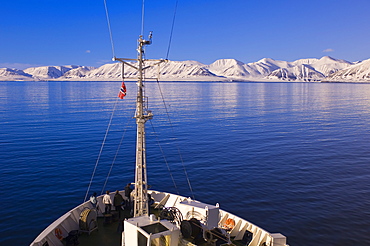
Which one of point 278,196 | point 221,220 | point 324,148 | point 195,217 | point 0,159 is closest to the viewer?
point 195,217

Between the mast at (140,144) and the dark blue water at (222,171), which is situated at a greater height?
the mast at (140,144)

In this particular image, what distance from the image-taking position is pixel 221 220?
784 inches

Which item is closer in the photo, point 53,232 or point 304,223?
point 53,232

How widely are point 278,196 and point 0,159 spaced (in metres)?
30.0

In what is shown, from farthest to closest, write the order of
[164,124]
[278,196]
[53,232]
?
[164,124] < [278,196] < [53,232]

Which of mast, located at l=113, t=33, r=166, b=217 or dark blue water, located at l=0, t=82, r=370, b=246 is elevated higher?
mast, located at l=113, t=33, r=166, b=217

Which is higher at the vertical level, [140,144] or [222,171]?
[140,144]

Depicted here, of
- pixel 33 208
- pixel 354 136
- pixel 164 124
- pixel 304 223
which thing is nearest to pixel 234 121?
pixel 164 124

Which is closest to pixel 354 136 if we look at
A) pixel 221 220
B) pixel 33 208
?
pixel 221 220

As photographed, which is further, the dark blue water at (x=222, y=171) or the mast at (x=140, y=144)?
the dark blue water at (x=222, y=171)

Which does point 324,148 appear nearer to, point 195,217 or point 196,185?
point 196,185

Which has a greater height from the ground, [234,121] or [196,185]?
[234,121]

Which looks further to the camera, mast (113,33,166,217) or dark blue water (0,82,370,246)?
dark blue water (0,82,370,246)

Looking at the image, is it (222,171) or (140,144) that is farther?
(222,171)
